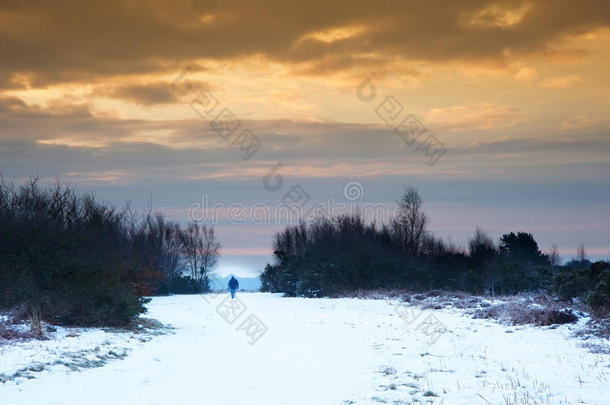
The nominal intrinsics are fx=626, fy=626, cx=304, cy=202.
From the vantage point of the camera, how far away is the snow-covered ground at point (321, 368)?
10.9 metres

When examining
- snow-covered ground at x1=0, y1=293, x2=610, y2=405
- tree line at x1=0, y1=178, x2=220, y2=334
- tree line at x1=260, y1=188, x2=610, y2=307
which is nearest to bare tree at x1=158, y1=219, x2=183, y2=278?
tree line at x1=260, y1=188, x2=610, y2=307

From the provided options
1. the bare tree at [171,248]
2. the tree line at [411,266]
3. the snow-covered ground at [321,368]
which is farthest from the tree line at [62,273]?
the bare tree at [171,248]

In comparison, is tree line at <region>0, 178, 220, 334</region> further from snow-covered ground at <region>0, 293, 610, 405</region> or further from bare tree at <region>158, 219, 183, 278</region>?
bare tree at <region>158, 219, 183, 278</region>

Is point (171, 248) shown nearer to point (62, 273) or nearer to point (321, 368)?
point (62, 273)

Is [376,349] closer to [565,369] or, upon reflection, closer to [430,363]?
[430,363]

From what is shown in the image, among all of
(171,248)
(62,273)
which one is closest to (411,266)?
(62,273)

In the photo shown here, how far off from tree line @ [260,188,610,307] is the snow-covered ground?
6329 millimetres

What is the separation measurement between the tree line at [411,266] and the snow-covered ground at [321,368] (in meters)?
6.33

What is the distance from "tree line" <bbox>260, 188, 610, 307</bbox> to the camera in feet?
127

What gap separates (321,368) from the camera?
14297 mm

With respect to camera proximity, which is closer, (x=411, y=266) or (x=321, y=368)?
(x=321, y=368)

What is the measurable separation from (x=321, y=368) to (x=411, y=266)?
37.0 metres

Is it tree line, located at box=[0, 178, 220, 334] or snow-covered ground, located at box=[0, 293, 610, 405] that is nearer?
snow-covered ground, located at box=[0, 293, 610, 405]

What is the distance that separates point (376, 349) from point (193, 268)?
71.2m
